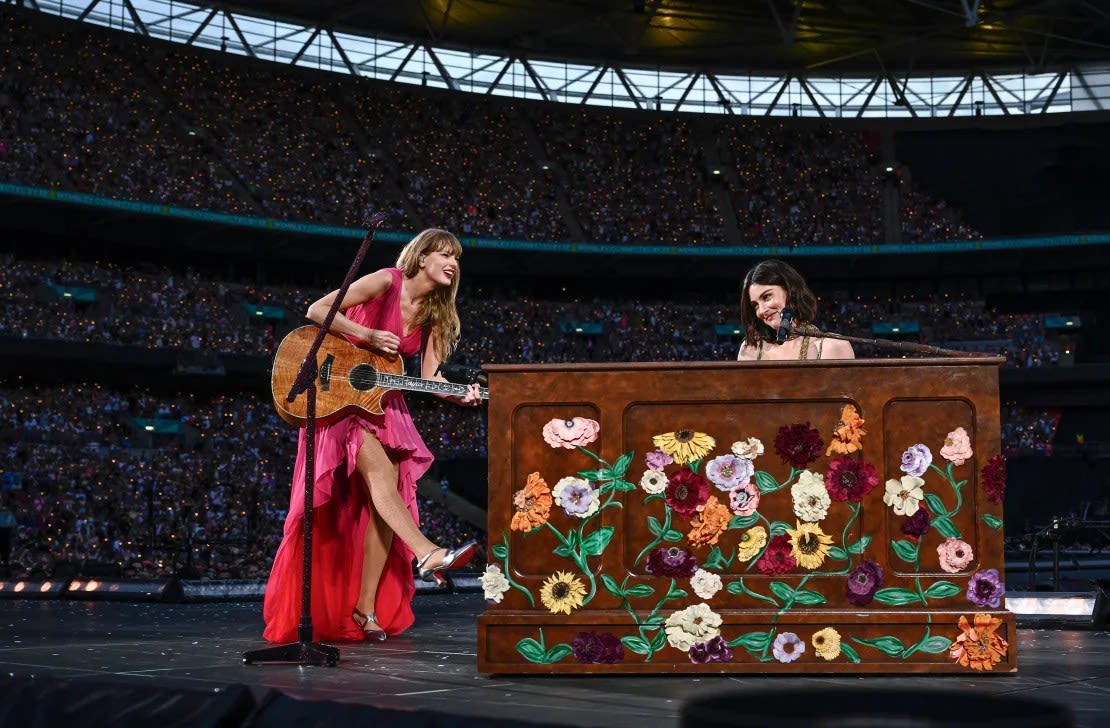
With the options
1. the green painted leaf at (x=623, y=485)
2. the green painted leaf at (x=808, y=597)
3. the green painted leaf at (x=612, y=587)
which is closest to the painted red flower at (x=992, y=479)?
the green painted leaf at (x=808, y=597)

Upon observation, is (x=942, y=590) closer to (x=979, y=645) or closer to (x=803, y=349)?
(x=979, y=645)

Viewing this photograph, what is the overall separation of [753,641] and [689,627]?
0.77ft

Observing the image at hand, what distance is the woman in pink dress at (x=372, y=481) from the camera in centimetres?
586

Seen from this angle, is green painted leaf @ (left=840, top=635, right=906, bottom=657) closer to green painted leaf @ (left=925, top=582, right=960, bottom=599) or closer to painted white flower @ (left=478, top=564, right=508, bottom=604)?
green painted leaf @ (left=925, top=582, right=960, bottom=599)

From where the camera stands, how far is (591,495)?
185 inches

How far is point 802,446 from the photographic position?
15.2 ft

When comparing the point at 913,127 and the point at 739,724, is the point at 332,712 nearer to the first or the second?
the point at 739,724

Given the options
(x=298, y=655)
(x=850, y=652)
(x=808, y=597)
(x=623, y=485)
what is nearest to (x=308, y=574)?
(x=298, y=655)

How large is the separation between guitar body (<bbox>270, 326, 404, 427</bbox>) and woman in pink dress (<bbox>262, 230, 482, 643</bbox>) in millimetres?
71

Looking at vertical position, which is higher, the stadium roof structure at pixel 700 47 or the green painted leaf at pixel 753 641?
the stadium roof structure at pixel 700 47

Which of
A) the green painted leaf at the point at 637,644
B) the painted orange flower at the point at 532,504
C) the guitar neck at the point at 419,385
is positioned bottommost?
the green painted leaf at the point at 637,644

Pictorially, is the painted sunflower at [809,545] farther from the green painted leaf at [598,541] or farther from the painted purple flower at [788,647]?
the green painted leaf at [598,541]

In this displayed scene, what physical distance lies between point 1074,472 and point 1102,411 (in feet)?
16.0

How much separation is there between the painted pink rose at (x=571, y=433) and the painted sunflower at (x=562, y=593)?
0.49m
